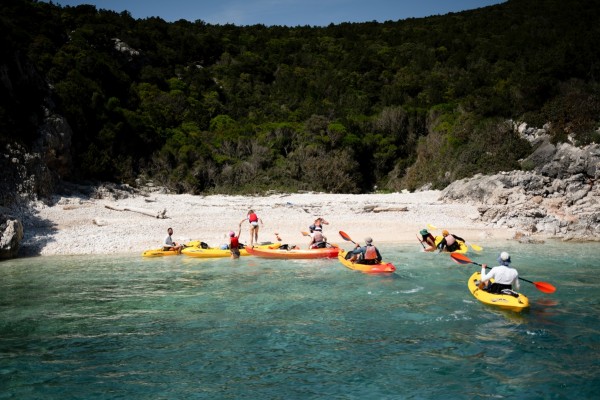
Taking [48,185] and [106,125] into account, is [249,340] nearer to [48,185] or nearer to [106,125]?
[48,185]

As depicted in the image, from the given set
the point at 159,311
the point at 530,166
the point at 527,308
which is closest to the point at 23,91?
the point at 159,311

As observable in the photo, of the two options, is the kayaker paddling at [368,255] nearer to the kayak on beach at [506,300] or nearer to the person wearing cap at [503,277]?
the kayak on beach at [506,300]

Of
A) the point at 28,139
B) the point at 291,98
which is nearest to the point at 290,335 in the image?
the point at 28,139

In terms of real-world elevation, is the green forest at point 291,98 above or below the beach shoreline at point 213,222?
above

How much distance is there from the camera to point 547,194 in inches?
907

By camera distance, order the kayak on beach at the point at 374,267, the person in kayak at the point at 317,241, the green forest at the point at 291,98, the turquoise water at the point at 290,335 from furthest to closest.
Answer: the green forest at the point at 291,98, the person in kayak at the point at 317,241, the kayak on beach at the point at 374,267, the turquoise water at the point at 290,335

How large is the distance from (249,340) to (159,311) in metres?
2.76

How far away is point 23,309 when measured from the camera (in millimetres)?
10195

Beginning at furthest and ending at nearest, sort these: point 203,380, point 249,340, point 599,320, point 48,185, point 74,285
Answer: point 48,185, point 74,285, point 599,320, point 249,340, point 203,380

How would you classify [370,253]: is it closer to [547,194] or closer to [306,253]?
[306,253]

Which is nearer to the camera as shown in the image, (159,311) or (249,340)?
(249,340)

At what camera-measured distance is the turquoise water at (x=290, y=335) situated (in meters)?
6.48

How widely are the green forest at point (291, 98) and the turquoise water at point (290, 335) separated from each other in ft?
43.8

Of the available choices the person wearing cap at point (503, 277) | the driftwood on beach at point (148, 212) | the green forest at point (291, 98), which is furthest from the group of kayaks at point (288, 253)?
the green forest at point (291, 98)
